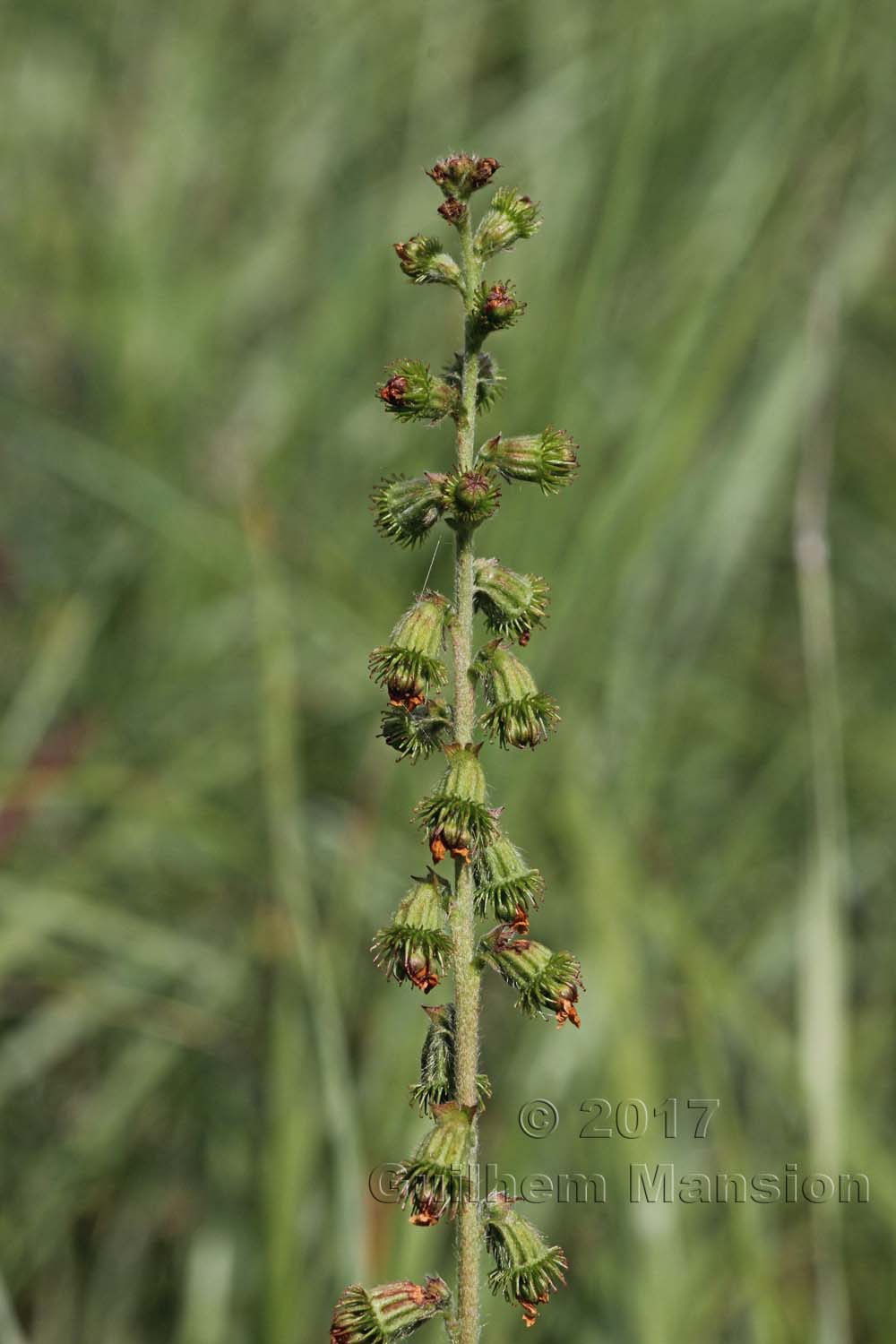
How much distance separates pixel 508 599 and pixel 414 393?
0.32 metres

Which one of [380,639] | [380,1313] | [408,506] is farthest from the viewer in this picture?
[380,639]

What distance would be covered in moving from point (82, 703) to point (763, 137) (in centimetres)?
443

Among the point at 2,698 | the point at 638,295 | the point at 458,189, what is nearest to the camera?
the point at 458,189

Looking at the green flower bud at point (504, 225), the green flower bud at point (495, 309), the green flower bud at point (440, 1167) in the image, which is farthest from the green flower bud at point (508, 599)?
the green flower bud at point (440, 1167)

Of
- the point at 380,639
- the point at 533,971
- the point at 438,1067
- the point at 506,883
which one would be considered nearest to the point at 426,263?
the point at 506,883

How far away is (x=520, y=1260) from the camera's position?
6.17 ft

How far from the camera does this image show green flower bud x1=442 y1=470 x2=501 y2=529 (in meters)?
1.78

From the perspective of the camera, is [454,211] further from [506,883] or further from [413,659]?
[506,883]

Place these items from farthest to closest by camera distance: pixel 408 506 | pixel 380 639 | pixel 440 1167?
pixel 380 639
pixel 408 506
pixel 440 1167

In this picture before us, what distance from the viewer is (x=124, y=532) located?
5961mm

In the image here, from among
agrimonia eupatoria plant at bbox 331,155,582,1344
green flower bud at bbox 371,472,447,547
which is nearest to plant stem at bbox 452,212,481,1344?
agrimonia eupatoria plant at bbox 331,155,582,1344

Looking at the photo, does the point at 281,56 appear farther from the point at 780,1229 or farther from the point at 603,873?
the point at 780,1229

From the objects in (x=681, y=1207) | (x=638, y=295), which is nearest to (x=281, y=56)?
(x=638, y=295)

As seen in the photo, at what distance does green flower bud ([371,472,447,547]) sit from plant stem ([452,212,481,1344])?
0.35 feet
